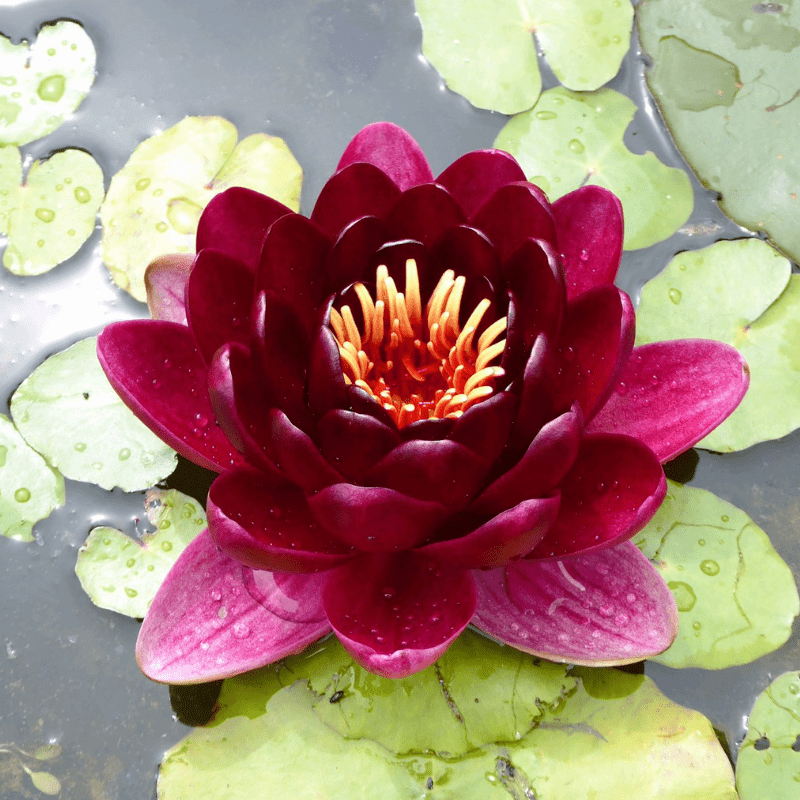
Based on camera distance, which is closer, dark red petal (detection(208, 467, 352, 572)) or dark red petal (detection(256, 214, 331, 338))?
dark red petal (detection(208, 467, 352, 572))

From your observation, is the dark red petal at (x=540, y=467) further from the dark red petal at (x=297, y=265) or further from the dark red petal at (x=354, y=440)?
the dark red petal at (x=297, y=265)

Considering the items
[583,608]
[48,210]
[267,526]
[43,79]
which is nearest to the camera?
[267,526]

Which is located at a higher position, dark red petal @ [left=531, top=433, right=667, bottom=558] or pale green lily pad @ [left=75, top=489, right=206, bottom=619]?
dark red petal @ [left=531, top=433, right=667, bottom=558]

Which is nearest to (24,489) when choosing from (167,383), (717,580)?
(167,383)

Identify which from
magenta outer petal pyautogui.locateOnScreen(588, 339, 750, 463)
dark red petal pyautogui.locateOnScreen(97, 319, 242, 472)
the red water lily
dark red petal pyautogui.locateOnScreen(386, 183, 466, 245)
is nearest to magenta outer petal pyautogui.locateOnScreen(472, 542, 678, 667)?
the red water lily

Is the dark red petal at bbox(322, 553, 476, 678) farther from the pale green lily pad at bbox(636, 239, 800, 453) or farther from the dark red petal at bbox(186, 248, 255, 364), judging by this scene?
the pale green lily pad at bbox(636, 239, 800, 453)

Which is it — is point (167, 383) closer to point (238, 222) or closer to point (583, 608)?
point (238, 222)

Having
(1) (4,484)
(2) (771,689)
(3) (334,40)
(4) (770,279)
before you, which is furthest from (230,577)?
(3) (334,40)
